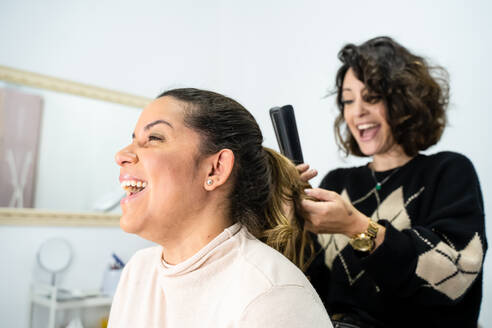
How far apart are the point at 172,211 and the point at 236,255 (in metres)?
0.15

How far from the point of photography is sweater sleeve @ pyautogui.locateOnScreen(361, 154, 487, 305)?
1041mm

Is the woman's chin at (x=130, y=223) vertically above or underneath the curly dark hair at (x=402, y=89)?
underneath

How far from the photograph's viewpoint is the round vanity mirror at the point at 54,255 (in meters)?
2.39

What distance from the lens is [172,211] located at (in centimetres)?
88

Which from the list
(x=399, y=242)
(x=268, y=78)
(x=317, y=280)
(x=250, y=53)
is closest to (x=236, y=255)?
(x=399, y=242)

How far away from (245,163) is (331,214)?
0.77 ft

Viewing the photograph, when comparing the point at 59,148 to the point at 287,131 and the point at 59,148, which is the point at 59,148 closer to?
the point at 59,148

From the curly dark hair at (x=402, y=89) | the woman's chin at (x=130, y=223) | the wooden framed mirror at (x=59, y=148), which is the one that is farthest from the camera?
the wooden framed mirror at (x=59, y=148)

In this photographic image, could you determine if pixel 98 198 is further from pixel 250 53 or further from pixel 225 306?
pixel 225 306

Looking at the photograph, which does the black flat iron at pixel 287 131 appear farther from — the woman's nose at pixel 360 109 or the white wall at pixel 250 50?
the white wall at pixel 250 50

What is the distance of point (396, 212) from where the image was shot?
1.27 m

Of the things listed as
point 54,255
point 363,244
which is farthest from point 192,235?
point 54,255

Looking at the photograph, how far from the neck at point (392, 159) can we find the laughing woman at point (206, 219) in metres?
0.47

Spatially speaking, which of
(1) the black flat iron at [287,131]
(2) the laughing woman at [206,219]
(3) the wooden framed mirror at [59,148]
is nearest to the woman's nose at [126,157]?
(2) the laughing woman at [206,219]
